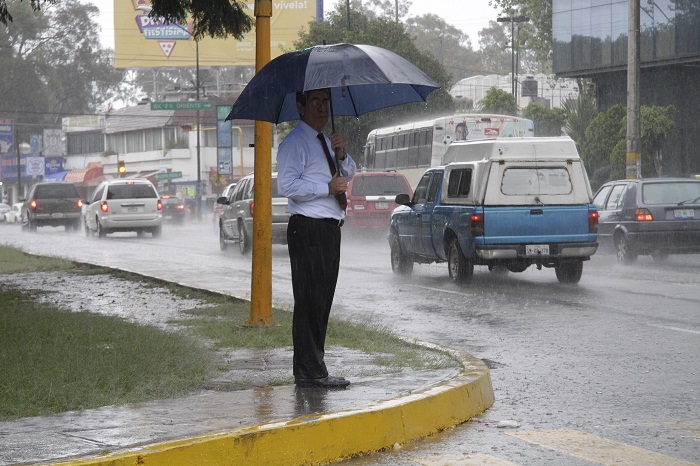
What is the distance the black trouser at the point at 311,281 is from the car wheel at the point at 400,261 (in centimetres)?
1178

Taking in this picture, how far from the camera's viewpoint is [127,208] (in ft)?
118

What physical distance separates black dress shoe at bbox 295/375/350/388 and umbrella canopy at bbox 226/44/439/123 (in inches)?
71.8

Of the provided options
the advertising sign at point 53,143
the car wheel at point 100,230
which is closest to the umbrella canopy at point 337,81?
the car wheel at point 100,230

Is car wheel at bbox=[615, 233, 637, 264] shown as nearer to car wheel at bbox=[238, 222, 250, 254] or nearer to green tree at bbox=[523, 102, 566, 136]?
car wheel at bbox=[238, 222, 250, 254]

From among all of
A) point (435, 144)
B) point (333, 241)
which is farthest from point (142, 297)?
point (435, 144)

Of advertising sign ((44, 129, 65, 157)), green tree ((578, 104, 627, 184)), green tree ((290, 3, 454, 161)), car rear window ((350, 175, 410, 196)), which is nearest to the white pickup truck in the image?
car rear window ((350, 175, 410, 196))

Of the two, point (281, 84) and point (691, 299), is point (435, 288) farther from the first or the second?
point (281, 84)

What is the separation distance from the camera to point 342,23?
57719 millimetres

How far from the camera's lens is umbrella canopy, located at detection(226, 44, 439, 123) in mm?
7554

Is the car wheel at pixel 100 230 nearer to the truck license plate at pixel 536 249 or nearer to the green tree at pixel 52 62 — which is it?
the truck license plate at pixel 536 249

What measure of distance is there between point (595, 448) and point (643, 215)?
15672 millimetres

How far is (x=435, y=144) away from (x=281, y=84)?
29.1 meters

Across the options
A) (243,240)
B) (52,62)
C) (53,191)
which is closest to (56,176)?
(52,62)

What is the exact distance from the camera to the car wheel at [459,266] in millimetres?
16891
